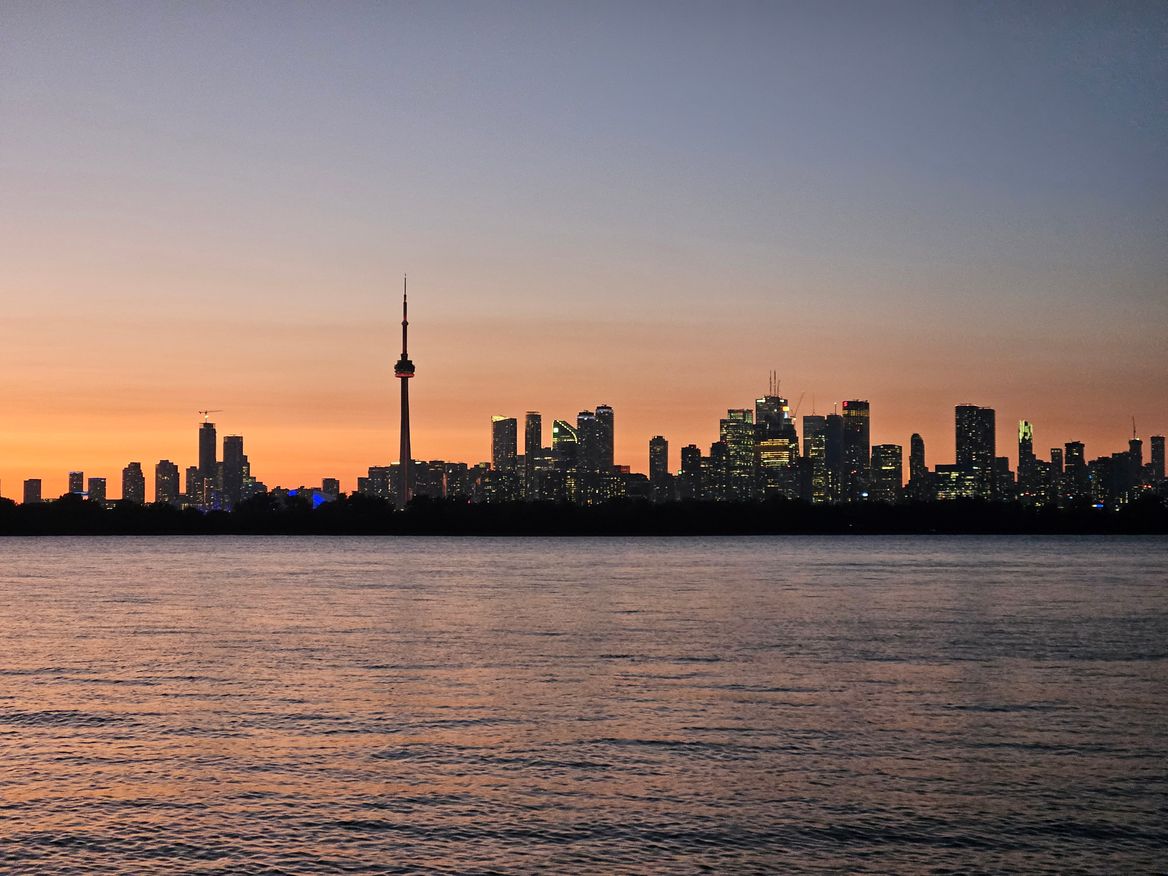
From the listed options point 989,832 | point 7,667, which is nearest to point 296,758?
point 989,832

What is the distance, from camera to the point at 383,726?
130 ft

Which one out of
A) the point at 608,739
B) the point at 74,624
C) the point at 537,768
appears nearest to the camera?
the point at 537,768

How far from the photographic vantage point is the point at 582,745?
36312mm

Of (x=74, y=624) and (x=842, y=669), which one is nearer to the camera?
(x=842, y=669)

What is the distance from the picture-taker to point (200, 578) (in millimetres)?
144125

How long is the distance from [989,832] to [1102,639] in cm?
4736

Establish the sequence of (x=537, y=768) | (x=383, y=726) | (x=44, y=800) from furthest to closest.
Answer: (x=383, y=726) < (x=537, y=768) < (x=44, y=800)

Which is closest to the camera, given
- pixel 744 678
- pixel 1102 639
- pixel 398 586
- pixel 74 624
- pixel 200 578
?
pixel 744 678

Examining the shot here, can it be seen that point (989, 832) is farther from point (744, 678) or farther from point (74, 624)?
point (74, 624)

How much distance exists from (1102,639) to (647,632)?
961 inches

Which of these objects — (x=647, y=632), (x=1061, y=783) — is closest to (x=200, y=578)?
(x=647, y=632)

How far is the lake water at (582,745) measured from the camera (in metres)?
26.0

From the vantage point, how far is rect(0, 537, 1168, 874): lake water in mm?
26047

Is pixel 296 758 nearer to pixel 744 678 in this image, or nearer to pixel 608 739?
pixel 608 739
